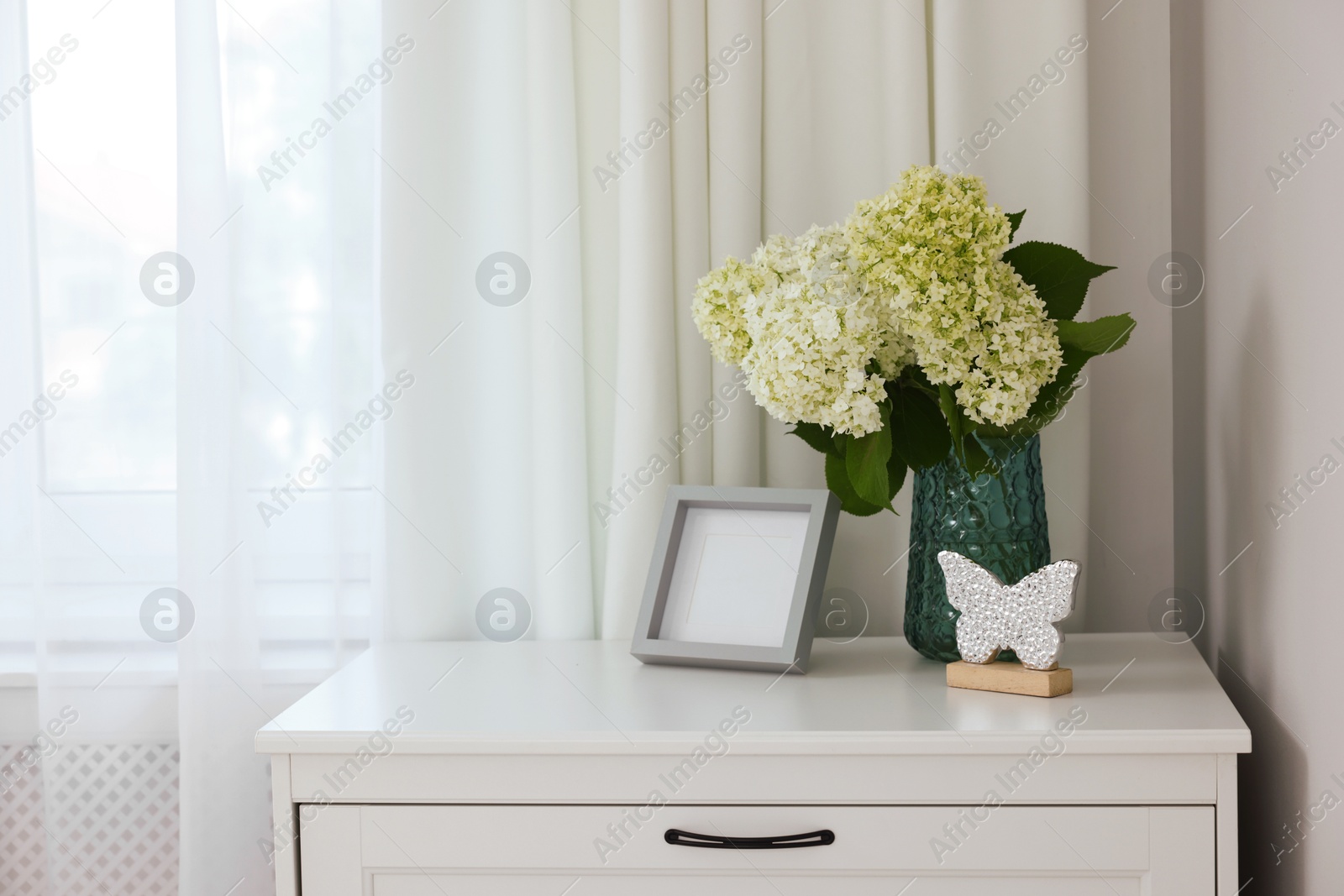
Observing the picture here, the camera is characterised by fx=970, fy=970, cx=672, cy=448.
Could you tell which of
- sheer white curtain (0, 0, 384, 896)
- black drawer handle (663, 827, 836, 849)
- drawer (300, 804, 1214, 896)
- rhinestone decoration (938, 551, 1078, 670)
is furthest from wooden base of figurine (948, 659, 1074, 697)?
sheer white curtain (0, 0, 384, 896)

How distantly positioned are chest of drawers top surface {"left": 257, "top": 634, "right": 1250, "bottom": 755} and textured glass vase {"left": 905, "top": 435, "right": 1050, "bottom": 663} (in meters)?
0.07

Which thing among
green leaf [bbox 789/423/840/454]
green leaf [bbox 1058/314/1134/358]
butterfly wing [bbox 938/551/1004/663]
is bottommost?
butterfly wing [bbox 938/551/1004/663]

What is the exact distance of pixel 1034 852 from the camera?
34.9 inches

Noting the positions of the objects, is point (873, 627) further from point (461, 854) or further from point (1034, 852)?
point (461, 854)

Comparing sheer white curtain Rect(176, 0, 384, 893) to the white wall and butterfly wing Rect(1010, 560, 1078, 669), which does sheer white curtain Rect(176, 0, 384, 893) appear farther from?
the white wall

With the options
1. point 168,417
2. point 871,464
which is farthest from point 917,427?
point 168,417

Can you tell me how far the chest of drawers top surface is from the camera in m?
0.88

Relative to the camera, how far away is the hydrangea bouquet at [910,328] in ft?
2.99

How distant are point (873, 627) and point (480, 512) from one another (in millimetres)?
558

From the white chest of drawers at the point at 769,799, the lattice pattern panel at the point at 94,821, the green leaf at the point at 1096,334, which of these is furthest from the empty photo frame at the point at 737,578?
the lattice pattern panel at the point at 94,821

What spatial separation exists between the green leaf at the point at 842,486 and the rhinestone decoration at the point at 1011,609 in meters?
0.10

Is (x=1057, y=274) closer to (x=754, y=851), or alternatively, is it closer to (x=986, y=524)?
(x=986, y=524)

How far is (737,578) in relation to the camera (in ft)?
3.75

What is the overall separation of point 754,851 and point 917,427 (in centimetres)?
46
